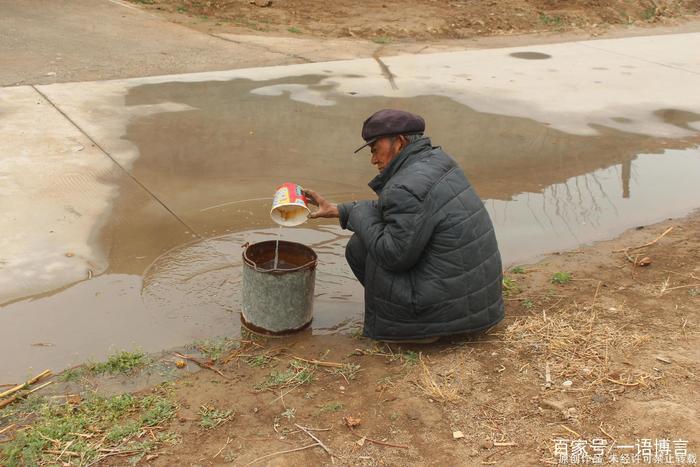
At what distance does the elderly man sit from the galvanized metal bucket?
0.37 metres

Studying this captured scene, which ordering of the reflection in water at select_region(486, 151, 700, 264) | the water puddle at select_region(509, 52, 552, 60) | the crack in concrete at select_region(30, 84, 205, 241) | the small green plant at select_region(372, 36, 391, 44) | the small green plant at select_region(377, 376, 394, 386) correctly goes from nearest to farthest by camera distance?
the small green plant at select_region(377, 376, 394, 386), the crack in concrete at select_region(30, 84, 205, 241), the reflection in water at select_region(486, 151, 700, 264), the water puddle at select_region(509, 52, 552, 60), the small green plant at select_region(372, 36, 391, 44)

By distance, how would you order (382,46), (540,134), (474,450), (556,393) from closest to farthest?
(474,450)
(556,393)
(540,134)
(382,46)

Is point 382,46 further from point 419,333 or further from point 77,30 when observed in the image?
point 419,333

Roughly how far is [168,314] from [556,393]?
2.18 metres

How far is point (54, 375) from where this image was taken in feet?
12.9

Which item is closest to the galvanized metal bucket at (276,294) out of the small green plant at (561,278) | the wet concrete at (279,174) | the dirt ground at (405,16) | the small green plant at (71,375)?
the wet concrete at (279,174)

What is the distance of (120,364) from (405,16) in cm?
990

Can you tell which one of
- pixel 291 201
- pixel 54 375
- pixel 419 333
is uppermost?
pixel 291 201

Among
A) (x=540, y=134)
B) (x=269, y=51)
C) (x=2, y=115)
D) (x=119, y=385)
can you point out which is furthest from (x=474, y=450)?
(x=269, y=51)

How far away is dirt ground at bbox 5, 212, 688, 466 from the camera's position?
129 inches

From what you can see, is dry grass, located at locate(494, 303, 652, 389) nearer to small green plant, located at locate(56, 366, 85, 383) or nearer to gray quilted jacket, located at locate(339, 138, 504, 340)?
gray quilted jacket, located at locate(339, 138, 504, 340)

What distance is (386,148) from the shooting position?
4016 mm

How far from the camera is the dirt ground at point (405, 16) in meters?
11.8

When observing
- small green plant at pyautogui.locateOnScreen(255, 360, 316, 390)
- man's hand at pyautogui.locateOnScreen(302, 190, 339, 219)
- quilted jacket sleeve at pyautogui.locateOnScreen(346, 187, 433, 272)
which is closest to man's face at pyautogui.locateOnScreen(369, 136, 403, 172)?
quilted jacket sleeve at pyautogui.locateOnScreen(346, 187, 433, 272)
